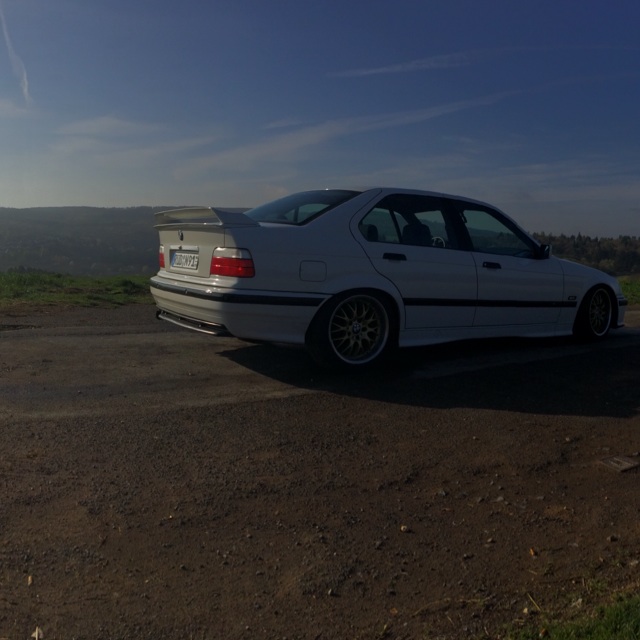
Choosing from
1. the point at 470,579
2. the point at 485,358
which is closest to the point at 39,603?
the point at 470,579

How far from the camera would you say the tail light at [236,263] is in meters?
6.17

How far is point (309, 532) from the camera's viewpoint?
3637 millimetres

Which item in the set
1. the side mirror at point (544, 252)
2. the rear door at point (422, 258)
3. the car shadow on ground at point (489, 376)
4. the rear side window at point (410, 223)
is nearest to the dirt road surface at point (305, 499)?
the car shadow on ground at point (489, 376)

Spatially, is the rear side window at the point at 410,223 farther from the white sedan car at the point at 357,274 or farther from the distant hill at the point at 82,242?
the distant hill at the point at 82,242

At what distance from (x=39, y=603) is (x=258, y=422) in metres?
2.36

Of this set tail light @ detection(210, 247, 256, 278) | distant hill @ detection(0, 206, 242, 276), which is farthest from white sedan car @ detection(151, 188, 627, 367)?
distant hill @ detection(0, 206, 242, 276)

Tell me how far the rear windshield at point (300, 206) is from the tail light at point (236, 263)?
2.26 ft

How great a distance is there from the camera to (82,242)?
28.9 m

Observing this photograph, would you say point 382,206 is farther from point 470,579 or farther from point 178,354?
point 470,579

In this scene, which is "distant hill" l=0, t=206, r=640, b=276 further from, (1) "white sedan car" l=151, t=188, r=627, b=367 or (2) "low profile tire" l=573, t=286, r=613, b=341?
(1) "white sedan car" l=151, t=188, r=627, b=367

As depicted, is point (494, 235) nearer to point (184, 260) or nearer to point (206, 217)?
point (206, 217)

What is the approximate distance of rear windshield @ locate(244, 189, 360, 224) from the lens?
266 inches

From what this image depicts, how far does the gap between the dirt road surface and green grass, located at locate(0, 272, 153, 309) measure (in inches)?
184

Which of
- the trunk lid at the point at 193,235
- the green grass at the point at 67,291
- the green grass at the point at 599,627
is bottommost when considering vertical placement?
the green grass at the point at 599,627
